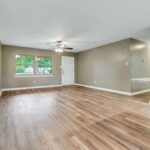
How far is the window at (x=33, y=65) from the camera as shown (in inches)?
244

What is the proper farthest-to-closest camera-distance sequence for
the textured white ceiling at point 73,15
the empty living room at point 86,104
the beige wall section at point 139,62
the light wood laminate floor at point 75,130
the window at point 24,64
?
1. the window at point 24,64
2. the beige wall section at point 139,62
3. the textured white ceiling at point 73,15
4. the empty living room at point 86,104
5. the light wood laminate floor at point 75,130

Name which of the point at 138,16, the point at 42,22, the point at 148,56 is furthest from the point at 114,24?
the point at 148,56

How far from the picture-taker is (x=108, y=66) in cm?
568

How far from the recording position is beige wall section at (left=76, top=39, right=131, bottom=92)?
486 centimetres

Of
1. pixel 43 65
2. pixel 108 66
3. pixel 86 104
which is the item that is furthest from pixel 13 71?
pixel 108 66

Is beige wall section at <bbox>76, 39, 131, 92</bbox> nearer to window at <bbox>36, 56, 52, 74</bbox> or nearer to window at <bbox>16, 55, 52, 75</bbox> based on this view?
window at <bbox>36, 56, 52, 74</bbox>

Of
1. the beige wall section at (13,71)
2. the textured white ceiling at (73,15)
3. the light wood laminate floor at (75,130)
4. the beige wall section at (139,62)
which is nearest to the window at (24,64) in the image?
the beige wall section at (13,71)

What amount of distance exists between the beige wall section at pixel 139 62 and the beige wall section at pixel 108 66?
289 millimetres

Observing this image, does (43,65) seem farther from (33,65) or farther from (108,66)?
(108,66)

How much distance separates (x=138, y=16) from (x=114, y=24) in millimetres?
645

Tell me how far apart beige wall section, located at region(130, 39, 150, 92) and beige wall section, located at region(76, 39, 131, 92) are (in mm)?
289

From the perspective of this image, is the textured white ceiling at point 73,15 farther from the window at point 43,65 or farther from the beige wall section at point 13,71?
the window at point 43,65

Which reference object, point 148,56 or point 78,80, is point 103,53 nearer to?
point 148,56

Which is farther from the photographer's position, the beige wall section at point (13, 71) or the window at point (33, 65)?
the window at point (33, 65)
